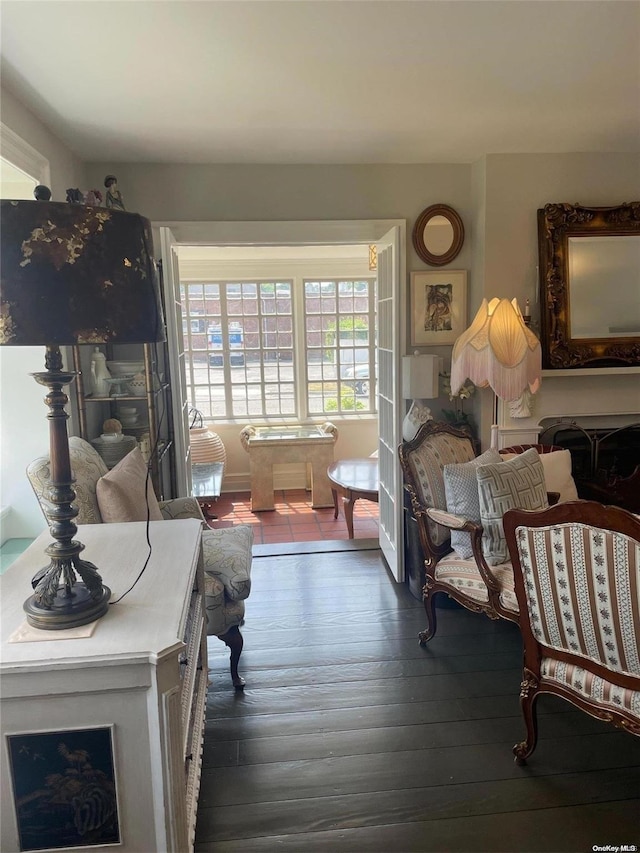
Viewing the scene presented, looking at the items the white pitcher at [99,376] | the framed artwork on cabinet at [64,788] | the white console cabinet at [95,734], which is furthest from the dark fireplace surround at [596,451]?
the framed artwork on cabinet at [64,788]

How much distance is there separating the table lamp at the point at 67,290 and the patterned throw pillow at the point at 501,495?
166 centimetres

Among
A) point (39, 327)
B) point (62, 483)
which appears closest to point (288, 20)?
point (39, 327)

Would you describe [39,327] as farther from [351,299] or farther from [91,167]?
[351,299]

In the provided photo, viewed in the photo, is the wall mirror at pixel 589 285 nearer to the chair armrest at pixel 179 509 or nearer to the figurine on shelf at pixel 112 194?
the chair armrest at pixel 179 509

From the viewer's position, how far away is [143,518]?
2379 millimetres

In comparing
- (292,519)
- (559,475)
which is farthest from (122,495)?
(292,519)

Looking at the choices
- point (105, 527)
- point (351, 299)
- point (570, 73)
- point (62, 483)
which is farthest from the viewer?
point (351, 299)

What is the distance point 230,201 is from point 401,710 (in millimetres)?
2839

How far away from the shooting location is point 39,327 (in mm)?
1164

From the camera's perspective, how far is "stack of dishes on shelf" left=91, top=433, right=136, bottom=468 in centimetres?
325

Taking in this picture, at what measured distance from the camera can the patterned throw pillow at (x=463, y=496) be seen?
275cm

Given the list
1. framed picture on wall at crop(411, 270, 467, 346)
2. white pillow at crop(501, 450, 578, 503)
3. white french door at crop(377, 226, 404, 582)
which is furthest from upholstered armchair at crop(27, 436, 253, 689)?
framed picture on wall at crop(411, 270, 467, 346)

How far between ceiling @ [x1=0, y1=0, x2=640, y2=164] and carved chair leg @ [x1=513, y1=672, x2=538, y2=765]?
2.22 meters

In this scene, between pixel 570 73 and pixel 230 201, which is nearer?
pixel 570 73
